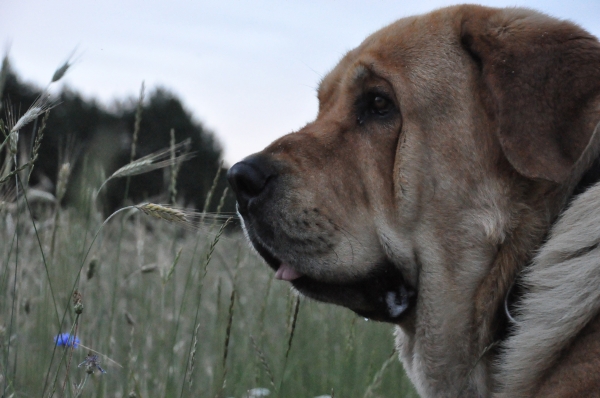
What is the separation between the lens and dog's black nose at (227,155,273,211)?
237 cm

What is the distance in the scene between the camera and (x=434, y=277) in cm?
237

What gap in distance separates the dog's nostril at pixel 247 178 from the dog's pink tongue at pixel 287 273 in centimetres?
30

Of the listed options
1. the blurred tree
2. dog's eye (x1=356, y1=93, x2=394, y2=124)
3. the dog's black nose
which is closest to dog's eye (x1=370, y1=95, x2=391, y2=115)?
dog's eye (x1=356, y1=93, x2=394, y2=124)

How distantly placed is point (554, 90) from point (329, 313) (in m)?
2.85

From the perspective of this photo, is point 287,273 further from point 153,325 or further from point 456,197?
point 153,325

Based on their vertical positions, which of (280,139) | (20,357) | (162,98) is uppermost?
(162,98)

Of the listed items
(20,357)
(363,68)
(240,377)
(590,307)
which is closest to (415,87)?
(363,68)

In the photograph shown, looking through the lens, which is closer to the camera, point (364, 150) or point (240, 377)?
point (364, 150)

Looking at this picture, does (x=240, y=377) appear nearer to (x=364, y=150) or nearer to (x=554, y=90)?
(x=364, y=150)

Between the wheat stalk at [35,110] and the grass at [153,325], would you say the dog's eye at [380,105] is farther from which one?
the wheat stalk at [35,110]

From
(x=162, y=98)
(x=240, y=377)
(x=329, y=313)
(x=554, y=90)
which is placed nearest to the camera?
(x=554, y=90)

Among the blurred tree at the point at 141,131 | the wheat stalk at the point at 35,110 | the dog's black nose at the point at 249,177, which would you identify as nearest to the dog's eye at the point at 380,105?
the dog's black nose at the point at 249,177

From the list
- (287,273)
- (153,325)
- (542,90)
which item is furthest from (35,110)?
(153,325)

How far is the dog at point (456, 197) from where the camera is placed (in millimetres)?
2057
